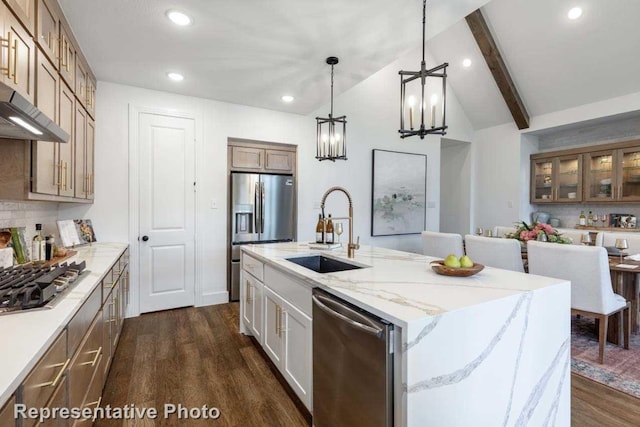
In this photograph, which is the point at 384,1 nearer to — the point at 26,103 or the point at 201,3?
the point at 201,3

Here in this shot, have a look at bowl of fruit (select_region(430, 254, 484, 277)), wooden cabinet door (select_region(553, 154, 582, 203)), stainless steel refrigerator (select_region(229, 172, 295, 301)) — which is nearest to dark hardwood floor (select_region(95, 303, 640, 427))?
bowl of fruit (select_region(430, 254, 484, 277))

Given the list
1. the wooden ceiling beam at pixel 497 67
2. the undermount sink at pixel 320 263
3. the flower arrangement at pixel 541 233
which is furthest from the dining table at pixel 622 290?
the wooden ceiling beam at pixel 497 67

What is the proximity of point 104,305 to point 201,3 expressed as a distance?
2037 mm

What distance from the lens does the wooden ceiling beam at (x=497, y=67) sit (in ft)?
15.2

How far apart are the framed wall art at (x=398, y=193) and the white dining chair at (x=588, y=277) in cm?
268

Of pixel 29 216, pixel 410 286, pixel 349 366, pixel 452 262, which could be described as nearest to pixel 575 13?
pixel 452 262

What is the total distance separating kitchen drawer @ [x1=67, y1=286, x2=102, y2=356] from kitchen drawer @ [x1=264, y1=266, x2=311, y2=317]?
1020mm

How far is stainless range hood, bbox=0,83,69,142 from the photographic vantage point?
109cm

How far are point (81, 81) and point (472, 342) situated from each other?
3.45 meters

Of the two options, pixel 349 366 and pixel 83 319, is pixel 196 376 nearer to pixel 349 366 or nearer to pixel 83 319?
pixel 83 319

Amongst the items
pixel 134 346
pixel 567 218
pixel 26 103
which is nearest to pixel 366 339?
pixel 26 103

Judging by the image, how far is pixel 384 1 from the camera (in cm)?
206

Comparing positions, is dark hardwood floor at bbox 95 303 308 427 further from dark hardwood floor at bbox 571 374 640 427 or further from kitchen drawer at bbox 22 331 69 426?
dark hardwood floor at bbox 571 374 640 427

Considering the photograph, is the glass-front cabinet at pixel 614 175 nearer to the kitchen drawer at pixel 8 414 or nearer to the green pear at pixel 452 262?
the green pear at pixel 452 262
